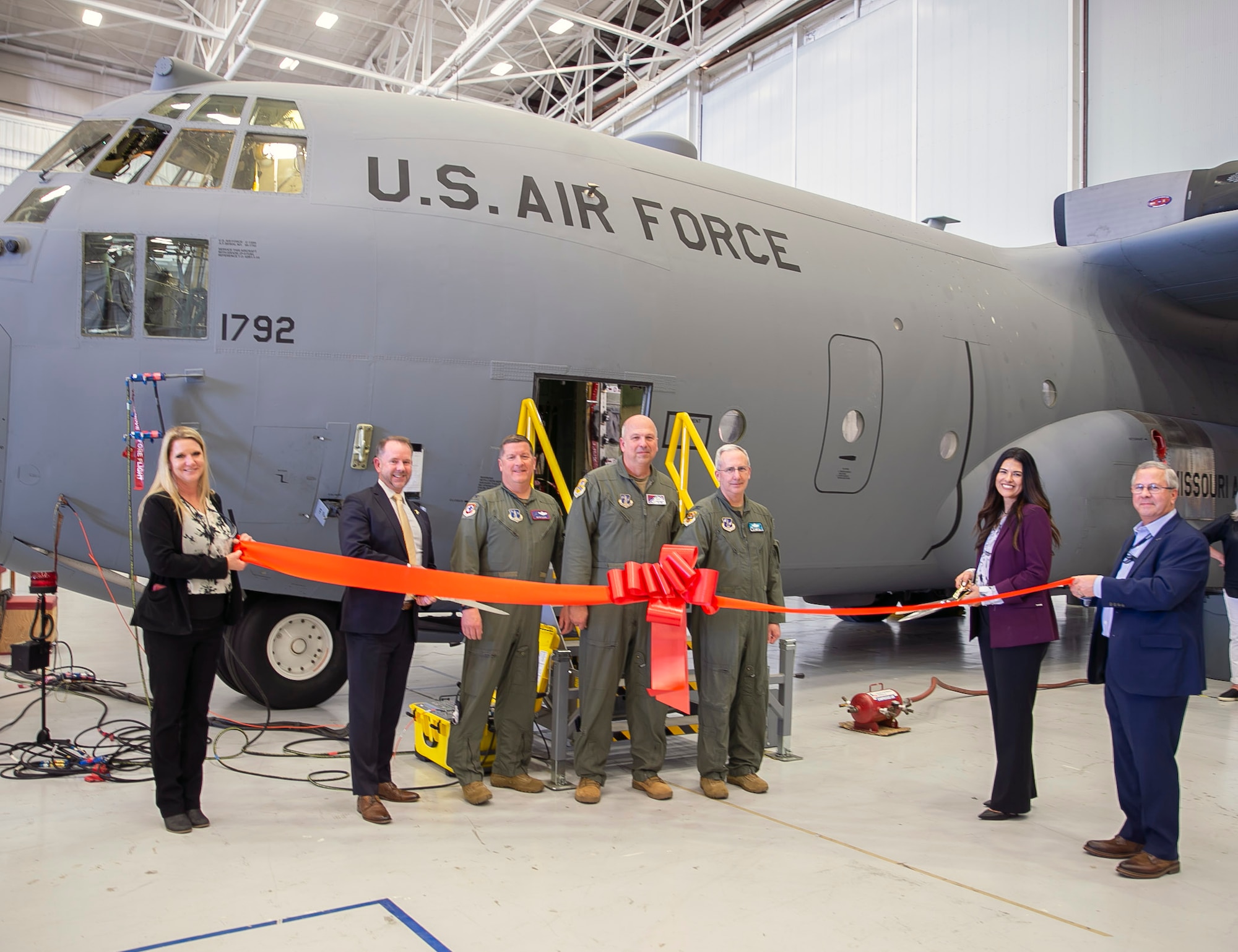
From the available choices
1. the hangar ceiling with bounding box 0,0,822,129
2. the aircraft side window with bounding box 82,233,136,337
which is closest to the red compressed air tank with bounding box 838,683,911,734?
the aircraft side window with bounding box 82,233,136,337

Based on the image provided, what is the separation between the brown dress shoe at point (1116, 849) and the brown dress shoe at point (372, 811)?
3280 millimetres

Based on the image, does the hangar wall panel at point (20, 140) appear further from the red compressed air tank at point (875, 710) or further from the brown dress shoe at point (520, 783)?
the red compressed air tank at point (875, 710)

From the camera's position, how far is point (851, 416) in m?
7.87

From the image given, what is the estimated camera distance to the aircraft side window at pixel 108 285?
222 inches

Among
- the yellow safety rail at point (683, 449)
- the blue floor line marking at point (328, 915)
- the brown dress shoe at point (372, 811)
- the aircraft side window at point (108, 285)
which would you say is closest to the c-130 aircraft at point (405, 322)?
the aircraft side window at point (108, 285)

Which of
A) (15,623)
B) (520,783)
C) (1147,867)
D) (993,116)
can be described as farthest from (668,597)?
(993,116)

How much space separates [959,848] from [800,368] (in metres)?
4.08

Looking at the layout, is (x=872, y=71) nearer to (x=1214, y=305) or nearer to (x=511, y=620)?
(x=1214, y=305)

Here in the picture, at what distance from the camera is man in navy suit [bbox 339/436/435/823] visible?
14.7 ft

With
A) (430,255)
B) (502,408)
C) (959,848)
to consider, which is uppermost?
(430,255)

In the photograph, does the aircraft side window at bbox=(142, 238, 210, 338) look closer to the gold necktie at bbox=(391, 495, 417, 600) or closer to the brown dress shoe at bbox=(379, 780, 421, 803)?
the gold necktie at bbox=(391, 495, 417, 600)

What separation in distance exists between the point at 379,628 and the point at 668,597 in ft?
4.81

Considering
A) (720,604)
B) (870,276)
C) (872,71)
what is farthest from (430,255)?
(872,71)

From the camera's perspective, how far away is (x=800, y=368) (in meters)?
7.46
